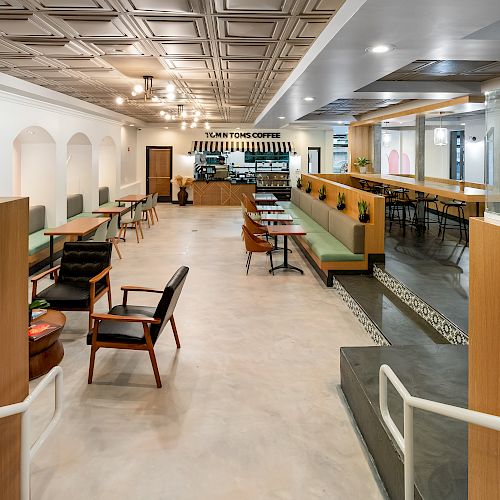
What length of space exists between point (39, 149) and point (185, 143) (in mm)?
10298

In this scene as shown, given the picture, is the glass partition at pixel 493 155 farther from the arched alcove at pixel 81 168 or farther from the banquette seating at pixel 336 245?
the arched alcove at pixel 81 168

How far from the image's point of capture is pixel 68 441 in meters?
3.32

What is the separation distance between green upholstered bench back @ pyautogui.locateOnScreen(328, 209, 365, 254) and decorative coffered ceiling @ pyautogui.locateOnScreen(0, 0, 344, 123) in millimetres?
2353

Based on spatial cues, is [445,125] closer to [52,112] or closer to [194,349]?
[52,112]

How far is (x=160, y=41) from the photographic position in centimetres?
525

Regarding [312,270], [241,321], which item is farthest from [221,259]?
[241,321]

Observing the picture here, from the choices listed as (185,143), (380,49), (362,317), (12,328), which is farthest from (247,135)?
(12,328)

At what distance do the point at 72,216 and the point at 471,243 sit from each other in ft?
36.6

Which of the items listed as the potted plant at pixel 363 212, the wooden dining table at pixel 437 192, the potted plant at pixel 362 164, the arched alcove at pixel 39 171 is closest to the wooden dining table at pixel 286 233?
the potted plant at pixel 363 212

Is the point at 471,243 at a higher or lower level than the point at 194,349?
higher

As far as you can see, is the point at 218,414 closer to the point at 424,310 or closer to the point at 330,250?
the point at 424,310

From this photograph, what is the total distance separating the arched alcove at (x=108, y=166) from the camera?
50.3 ft

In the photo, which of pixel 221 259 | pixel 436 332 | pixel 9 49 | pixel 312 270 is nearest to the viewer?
pixel 436 332

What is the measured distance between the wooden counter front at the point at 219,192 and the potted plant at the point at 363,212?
38.5 ft
